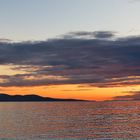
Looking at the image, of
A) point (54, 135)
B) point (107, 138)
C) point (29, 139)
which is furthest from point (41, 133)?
point (107, 138)

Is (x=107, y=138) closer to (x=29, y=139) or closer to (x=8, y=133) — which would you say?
(x=29, y=139)

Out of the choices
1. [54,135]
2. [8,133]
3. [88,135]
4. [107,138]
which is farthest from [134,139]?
[8,133]

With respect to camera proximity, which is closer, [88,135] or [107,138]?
[107,138]

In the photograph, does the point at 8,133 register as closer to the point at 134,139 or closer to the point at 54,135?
the point at 54,135

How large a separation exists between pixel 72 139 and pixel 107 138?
23.2ft

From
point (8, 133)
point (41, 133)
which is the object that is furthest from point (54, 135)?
point (8, 133)

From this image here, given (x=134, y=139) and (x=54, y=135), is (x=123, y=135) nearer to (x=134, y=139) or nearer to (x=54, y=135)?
(x=134, y=139)

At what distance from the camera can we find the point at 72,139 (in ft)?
226

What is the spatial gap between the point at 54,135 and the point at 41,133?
5.03 meters

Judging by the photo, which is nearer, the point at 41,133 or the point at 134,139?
the point at 134,139

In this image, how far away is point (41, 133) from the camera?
79438 mm

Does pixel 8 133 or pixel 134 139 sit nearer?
pixel 134 139

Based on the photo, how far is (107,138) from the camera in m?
70.6

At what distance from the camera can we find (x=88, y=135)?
76250 millimetres
